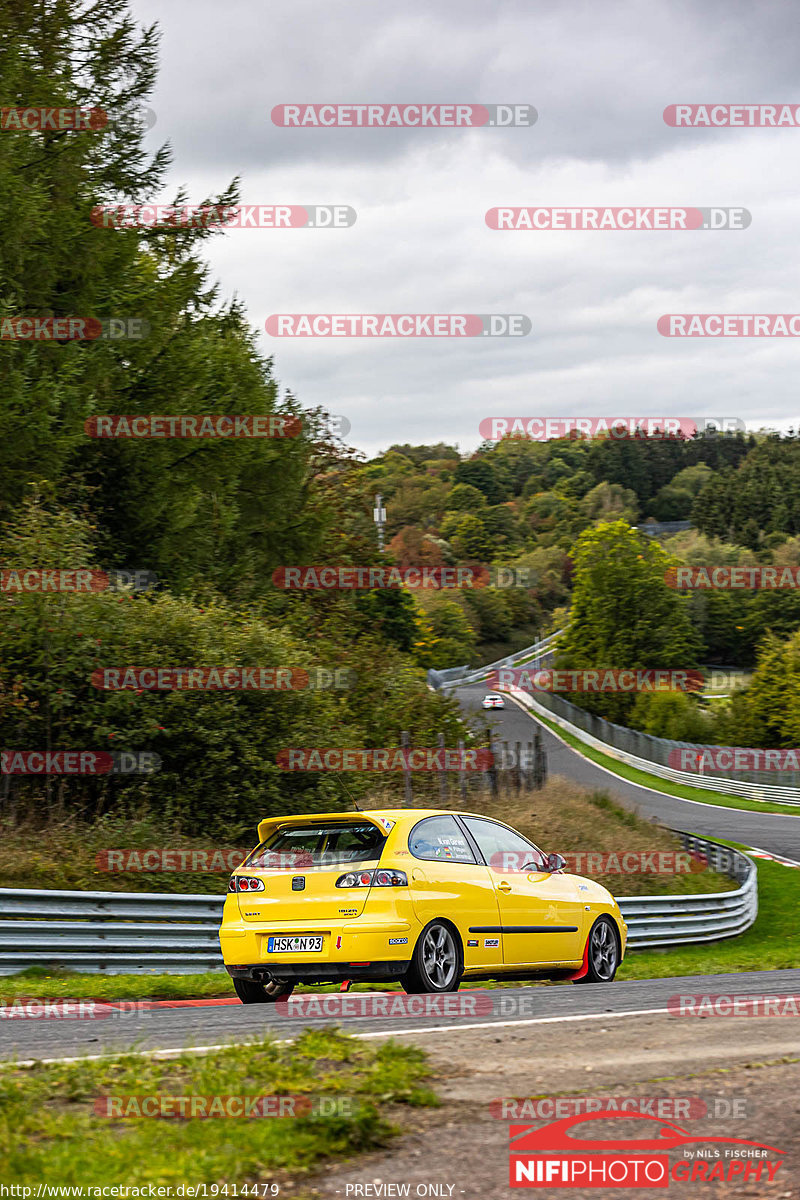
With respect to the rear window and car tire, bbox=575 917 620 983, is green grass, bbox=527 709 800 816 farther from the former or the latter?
the rear window

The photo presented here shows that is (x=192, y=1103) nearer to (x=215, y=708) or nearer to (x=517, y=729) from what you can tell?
(x=215, y=708)

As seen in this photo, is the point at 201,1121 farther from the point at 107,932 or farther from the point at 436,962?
the point at 107,932

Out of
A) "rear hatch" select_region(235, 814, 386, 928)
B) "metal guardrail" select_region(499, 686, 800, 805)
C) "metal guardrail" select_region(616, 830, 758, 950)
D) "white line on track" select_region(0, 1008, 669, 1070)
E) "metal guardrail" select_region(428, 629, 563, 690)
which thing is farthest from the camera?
"metal guardrail" select_region(428, 629, 563, 690)

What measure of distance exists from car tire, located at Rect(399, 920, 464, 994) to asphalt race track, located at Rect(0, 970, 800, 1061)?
197 millimetres

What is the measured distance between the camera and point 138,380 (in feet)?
81.1

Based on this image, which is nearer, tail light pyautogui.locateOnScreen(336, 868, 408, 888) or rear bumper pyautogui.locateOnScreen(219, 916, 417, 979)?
rear bumper pyautogui.locateOnScreen(219, 916, 417, 979)

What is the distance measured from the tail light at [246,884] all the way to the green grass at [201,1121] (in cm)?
371

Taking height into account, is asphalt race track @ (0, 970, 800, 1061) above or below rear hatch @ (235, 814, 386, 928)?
below

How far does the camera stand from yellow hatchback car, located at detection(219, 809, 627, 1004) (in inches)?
348

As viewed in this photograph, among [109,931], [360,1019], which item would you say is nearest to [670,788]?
[109,931]

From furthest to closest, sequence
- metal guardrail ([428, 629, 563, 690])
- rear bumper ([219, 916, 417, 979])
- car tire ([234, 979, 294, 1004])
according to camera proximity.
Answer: metal guardrail ([428, 629, 563, 690]), car tire ([234, 979, 294, 1004]), rear bumper ([219, 916, 417, 979])

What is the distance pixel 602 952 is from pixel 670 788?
145 feet

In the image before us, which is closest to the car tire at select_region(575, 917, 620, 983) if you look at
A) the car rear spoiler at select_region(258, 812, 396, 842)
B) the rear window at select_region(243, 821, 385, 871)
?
the car rear spoiler at select_region(258, 812, 396, 842)

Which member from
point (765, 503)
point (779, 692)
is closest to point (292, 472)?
point (779, 692)
